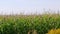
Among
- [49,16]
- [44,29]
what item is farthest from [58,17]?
[44,29]

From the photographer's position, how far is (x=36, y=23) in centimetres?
1191

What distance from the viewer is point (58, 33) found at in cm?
1006

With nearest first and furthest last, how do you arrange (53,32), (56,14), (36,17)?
(53,32), (36,17), (56,14)

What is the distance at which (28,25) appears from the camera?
38.5 ft

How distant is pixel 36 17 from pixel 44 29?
107cm

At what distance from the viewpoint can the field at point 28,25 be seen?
11.6m

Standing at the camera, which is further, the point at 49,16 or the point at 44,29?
the point at 49,16

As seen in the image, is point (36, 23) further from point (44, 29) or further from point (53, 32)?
point (53, 32)

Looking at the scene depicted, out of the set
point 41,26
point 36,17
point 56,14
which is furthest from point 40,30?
point 56,14

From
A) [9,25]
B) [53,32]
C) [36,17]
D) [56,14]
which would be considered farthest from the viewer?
[56,14]

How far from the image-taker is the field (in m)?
11.6

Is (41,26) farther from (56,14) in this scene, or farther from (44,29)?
(56,14)

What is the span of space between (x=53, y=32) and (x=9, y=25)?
2344 millimetres

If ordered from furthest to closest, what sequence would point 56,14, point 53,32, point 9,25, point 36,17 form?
point 56,14
point 36,17
point 9,25
point 53,32
